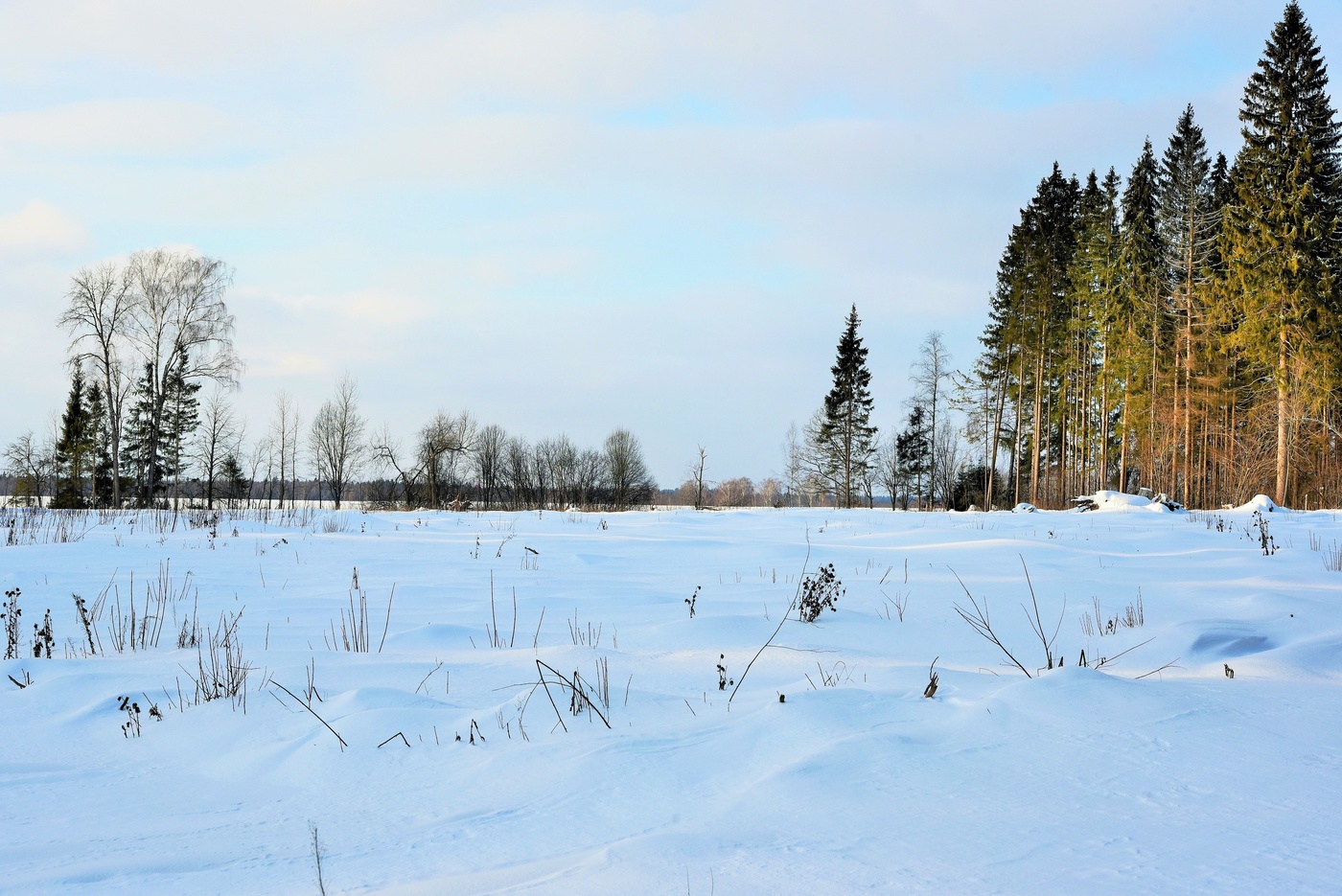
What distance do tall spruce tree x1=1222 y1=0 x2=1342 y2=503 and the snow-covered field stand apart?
2357 cm

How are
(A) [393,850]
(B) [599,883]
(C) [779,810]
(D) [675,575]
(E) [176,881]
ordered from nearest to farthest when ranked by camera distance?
(B) [599,883], (E) [176,881], (A) [393,850], (C) [779,810], (D) [675,575]

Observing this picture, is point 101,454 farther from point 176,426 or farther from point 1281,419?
point 1281,419

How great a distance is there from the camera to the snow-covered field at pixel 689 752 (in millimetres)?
1799

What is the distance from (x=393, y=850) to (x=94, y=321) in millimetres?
37578

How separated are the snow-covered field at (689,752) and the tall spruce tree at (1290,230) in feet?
77.3

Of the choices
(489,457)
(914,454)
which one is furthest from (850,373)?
(489,457)

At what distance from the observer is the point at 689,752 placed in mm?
2656

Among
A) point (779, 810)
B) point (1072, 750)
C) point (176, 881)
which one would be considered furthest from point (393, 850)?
point (1072, 750)

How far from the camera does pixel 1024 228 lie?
1464 inches

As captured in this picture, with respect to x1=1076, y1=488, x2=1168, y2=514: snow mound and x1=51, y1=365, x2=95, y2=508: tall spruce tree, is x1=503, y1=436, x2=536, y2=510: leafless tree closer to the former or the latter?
x1=51, y1=365, x2=95, y2=508: tall spruce tree

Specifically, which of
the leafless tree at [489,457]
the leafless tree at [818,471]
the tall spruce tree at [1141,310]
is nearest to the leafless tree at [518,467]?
the leafless tree at [489,457]

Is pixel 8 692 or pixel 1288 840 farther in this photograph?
pixel 8 692

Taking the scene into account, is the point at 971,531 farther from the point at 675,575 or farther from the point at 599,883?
the point at 599,883

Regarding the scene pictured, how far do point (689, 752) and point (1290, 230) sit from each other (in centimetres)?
3032
